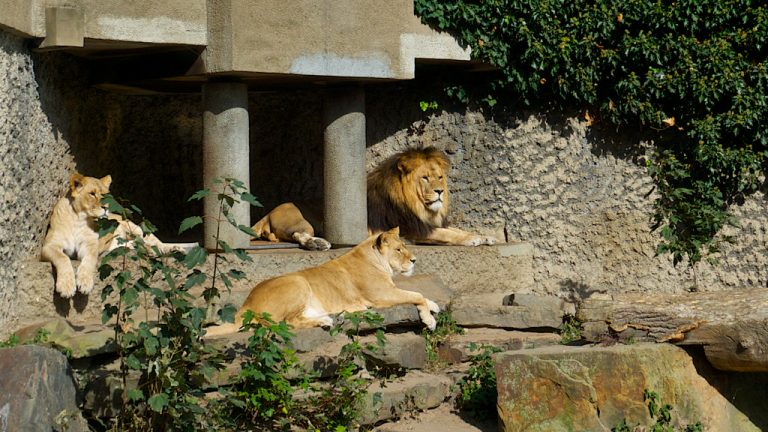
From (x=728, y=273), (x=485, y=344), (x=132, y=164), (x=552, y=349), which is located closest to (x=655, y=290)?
(x=728, y=273)

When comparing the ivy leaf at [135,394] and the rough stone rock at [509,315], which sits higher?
the rough stone rock at [509,315]

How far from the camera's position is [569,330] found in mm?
11383

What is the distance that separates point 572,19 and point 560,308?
298 centimetres

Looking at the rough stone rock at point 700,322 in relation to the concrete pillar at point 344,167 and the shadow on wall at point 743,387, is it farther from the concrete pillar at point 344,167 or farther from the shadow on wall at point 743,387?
the concrete pillar at point 344,167

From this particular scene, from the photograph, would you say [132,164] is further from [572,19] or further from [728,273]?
[728,273]

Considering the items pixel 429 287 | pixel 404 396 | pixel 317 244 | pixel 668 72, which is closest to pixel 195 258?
pixel 404 396

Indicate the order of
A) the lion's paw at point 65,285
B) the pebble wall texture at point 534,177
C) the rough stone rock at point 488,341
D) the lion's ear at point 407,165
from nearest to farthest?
the lion's paw at point 65,285
the rough stone rock at point 488,341
the pebble wall texture at point 534,177
the lion's ear at point 407,165

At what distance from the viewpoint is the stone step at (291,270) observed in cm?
1049

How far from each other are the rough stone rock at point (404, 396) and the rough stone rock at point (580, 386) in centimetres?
85

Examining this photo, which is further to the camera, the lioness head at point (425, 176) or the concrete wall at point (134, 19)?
the lioness head at point (425, 176)

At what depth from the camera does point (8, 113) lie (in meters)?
10.1

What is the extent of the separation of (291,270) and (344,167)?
123 centimetres

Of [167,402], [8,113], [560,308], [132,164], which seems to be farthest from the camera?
[132,164]

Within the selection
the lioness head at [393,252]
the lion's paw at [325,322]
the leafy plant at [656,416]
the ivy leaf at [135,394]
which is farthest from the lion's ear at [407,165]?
the ivy leaf at [135,394]
